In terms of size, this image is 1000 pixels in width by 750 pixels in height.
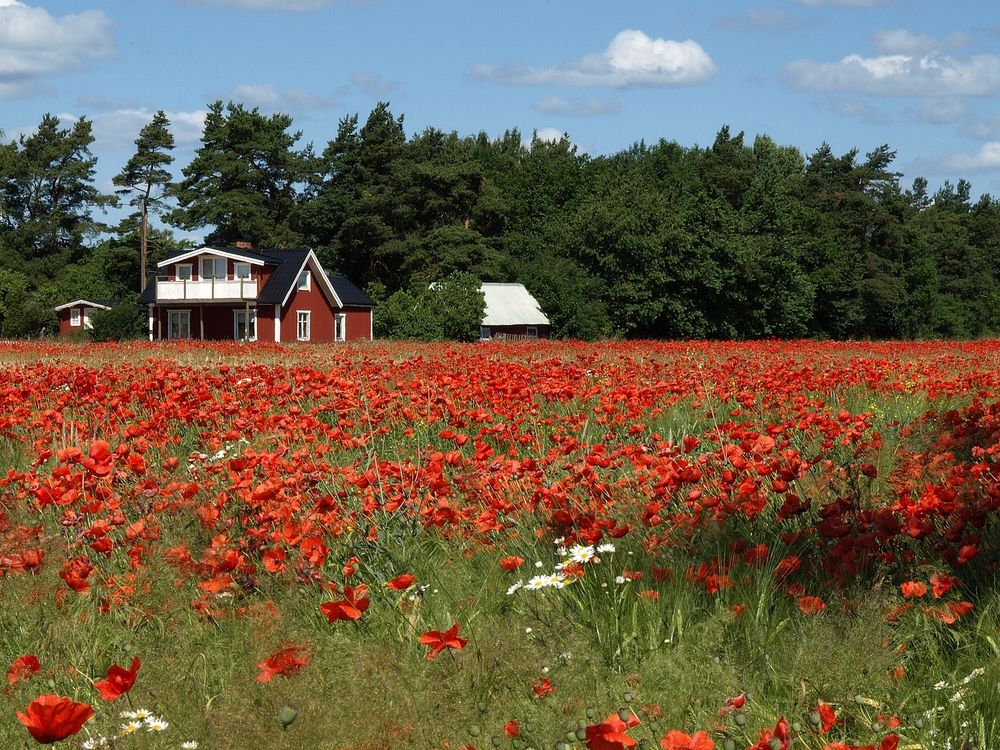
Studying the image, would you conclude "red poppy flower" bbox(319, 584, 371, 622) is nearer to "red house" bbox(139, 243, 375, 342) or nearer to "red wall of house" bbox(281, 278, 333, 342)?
"red house" bbox(139, 243, 375, 342)

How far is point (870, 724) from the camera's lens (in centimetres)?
295

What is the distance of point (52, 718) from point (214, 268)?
5318 cm

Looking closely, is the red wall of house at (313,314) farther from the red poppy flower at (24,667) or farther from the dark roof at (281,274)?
the red poppy flower at (24,667)

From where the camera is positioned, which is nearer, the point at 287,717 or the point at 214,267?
Answer: the point at 287,717

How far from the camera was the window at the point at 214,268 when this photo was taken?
53.4m

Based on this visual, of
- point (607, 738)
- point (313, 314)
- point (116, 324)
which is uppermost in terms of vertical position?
point (313, 314)

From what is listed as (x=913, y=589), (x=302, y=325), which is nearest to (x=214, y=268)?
(x=302, y=325)

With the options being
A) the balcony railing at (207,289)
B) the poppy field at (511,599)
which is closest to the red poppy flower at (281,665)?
the poppy field at (511,599)

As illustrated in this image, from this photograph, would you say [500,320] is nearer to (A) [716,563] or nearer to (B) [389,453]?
(B) [389,453]

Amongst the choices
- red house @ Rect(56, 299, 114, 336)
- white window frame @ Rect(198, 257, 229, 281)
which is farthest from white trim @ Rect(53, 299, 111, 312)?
white window frame @ Rect(198, 257, 229, 281)

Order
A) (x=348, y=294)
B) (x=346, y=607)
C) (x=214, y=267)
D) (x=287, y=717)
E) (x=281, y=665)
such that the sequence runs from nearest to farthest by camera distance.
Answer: (x=287, y=717), (x=281, y=665), (x=346, y=607), (x=214, y=267), (x=348, y=294)

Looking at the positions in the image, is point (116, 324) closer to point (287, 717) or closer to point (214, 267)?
point (214, 267)

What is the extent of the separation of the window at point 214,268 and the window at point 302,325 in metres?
3.97

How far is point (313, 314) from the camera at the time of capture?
178ft
